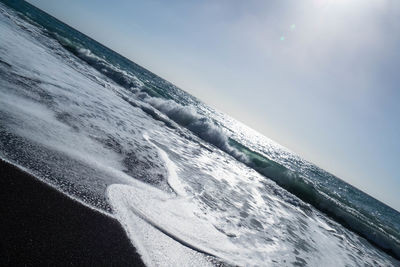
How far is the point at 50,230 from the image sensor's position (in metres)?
2.01

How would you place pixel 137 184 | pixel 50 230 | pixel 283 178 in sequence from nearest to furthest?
pixel 50 230 < pixel 137 184 < pixel 283 178

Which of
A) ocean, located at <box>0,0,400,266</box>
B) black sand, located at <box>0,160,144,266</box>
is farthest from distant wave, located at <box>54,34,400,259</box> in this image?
black sand, located at <box>0,160,144,266</box>

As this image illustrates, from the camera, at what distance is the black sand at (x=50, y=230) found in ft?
5.72

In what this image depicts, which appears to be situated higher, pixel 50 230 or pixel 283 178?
pixel 283 178

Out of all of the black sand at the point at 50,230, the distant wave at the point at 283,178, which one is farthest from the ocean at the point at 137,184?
the distant wave at the point at 283,178

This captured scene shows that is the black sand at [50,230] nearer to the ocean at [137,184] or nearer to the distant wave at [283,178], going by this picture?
the ocean at [137,184]

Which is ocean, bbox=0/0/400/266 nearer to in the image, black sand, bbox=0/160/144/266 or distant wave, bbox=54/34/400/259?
black sand, bbox=0/160/144/266

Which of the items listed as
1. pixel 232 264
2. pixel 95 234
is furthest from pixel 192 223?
pixel 95 234

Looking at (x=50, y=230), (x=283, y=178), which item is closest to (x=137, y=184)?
(x=50, y=230)

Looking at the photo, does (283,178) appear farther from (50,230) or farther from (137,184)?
(50,230)

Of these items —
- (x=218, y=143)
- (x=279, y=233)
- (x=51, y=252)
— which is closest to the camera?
(x=51, y=252)

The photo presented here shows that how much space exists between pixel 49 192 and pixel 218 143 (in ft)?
44.8

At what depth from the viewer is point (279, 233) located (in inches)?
208

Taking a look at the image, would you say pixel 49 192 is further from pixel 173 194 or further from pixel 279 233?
pixel 279 233
